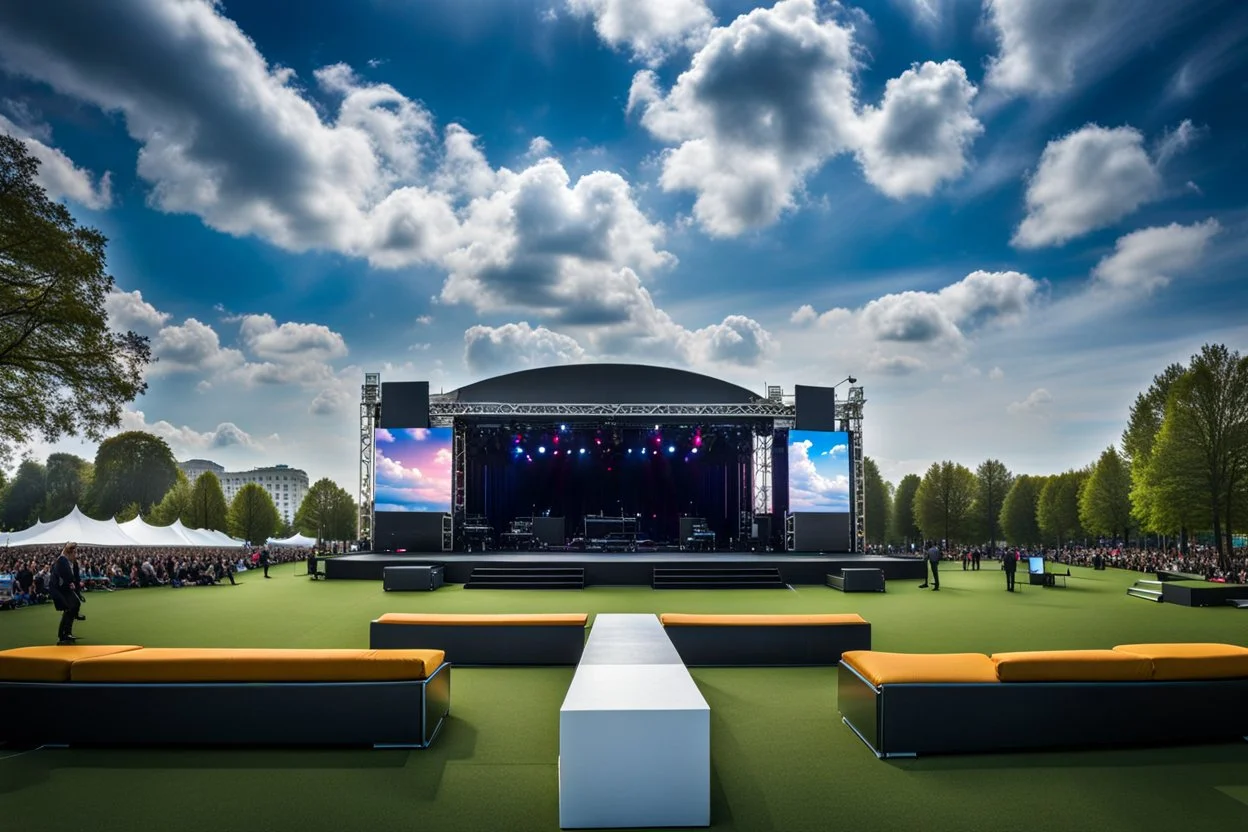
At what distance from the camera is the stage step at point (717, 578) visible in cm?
1861

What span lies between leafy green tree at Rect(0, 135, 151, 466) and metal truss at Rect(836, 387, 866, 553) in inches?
843

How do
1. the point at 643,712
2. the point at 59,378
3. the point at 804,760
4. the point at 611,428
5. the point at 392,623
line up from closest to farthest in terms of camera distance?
1. the point at 643,712
2. the point at 804,760
3. the point at 392,623
4. the point at 59,378
5. the point at 611,428

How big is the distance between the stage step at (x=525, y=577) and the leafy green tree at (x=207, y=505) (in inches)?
1593

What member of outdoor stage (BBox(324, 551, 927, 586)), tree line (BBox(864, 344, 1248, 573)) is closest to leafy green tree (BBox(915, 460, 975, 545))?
tree line (BBox(864, 344, 1248, 573))

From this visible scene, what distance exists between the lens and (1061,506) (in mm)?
52250

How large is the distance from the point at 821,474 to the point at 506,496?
558 inches

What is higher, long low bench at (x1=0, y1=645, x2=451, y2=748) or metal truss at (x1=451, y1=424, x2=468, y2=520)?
metal truss at (x1=451, y1=424, x2=468, y2=520)

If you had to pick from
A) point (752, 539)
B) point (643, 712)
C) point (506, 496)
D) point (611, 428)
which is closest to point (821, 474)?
point (752, 539)

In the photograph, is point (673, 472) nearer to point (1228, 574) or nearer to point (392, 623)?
point (1228, 574)

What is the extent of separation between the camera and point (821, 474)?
23.8m

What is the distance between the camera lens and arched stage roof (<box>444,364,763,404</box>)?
2917cm

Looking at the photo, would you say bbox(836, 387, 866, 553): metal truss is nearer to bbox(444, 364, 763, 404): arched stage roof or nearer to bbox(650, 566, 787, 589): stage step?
bbox(444, 364, 763, 404): arched stage roof

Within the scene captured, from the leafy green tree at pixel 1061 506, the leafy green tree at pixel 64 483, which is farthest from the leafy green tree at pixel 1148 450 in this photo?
the leafy green tree at pixel 64 483

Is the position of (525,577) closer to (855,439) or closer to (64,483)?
(855,439)
